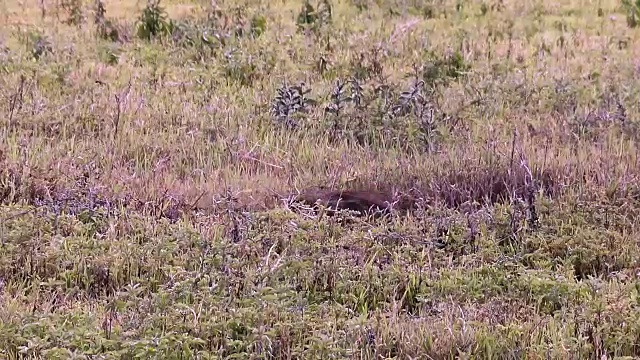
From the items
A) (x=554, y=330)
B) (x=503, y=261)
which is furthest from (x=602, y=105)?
(x=554, y=330)

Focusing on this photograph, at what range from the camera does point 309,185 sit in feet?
16.8

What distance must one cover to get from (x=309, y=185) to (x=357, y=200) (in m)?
0.38

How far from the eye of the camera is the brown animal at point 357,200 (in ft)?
15.5

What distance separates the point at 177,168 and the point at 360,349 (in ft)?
8.23

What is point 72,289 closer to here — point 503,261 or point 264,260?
point 264,260

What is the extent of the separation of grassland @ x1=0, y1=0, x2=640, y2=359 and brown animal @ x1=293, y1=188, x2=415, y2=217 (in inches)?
4.7

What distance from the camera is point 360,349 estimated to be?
129 inches

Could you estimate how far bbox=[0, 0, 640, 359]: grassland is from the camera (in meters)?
3.39

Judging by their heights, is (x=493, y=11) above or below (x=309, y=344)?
above

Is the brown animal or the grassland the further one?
the brown animal

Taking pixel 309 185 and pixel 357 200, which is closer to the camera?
pixel 357 200

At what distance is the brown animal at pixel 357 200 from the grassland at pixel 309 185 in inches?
4.7

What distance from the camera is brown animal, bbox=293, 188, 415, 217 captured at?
15.5 feet

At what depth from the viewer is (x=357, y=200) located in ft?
16.0
